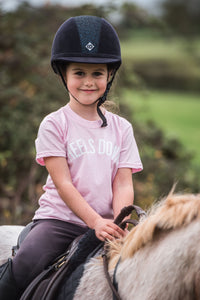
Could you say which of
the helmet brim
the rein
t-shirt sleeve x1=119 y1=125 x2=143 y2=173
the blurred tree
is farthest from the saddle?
the blurred tree

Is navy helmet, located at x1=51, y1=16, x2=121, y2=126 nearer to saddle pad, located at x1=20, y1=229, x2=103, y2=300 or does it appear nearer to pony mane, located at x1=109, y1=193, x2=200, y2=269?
saddle pad, located at x1=20, y1=229, x2=103, y2=300

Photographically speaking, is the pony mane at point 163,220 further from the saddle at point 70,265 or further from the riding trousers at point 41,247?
the riding trousers at point 41,247

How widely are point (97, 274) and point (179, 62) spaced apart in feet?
118

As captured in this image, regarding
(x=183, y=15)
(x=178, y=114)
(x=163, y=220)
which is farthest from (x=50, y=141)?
(x=178, y=114)

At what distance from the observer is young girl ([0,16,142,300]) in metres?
2.46

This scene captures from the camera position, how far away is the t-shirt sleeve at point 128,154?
2682mm

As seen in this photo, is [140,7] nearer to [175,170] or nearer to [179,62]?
[175,170]

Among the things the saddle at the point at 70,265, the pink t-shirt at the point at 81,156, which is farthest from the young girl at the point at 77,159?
the saddle at the point at 70,265

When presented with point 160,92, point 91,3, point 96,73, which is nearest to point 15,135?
point 91,3

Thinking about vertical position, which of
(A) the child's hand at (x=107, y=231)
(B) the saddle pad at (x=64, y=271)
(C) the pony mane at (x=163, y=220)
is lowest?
(B) the saddle pad at (x=64, y=271)

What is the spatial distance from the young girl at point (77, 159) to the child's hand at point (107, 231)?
0.10 m

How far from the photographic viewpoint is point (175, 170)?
8.29 meters

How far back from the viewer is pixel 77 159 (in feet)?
8.32

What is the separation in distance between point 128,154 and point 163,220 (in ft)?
2.83
